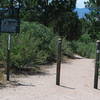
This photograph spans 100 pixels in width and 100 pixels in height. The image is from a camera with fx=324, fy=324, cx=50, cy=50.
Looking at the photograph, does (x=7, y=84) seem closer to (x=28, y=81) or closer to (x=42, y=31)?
(x=28, y=81)

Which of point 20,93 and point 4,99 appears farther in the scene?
point 20,93

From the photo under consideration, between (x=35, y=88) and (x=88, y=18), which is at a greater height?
(x=88, y=18)

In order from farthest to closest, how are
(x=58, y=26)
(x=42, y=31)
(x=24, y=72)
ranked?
(x=58, y=26)
(x=42, y=31)
(x=24, y=72)

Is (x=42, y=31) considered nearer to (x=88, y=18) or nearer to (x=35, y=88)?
(x=88, y=18)

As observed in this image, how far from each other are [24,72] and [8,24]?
9.12ft

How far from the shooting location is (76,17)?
108ft

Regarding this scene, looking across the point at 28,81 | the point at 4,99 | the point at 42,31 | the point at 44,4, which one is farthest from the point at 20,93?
the point at 44,4

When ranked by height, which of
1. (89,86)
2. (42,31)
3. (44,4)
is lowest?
(89,86)

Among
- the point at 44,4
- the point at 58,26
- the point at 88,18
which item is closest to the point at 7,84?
the point at 88,18

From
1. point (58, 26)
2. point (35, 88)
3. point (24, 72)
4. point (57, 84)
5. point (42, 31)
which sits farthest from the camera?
point (58, 26)

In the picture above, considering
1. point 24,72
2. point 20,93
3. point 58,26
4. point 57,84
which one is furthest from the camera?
point 58,26

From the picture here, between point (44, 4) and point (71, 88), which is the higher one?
point (44, 4)

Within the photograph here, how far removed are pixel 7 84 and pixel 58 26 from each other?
22650mm

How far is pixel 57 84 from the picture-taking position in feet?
33.8
